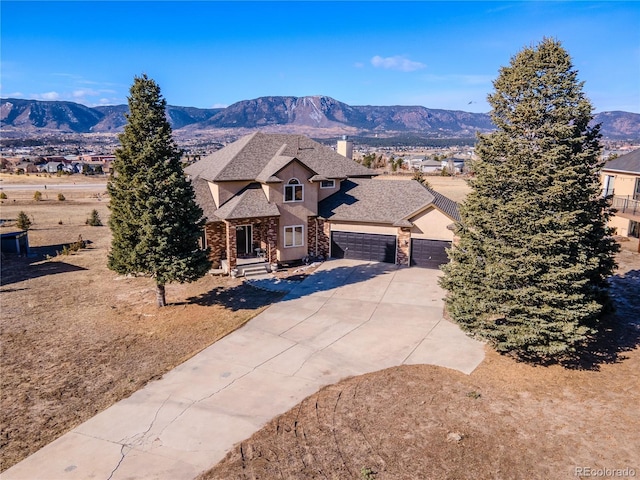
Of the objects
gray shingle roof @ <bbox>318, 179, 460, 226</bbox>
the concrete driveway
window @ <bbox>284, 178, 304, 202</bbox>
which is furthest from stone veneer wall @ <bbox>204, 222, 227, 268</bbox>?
gray shingle roof @ <bbox>318, 179, 460, 226</bbox>

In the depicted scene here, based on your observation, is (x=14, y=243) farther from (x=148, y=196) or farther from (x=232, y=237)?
(x=148, y=196)

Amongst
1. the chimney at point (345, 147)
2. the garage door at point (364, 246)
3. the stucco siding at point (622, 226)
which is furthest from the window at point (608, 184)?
the chimney at point (345, 147)

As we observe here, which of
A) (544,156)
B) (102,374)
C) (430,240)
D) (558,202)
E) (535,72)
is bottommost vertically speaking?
(102,374)

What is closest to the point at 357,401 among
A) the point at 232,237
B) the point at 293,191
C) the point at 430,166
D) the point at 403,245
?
the point at 232,237

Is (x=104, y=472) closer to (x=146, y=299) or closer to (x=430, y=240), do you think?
(x=146, y=299)

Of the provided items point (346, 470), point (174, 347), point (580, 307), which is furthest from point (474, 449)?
point (174, 347)

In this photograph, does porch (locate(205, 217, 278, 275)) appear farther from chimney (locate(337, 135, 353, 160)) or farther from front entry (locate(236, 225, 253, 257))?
chimney (locate(337, 135, 353, 160))
